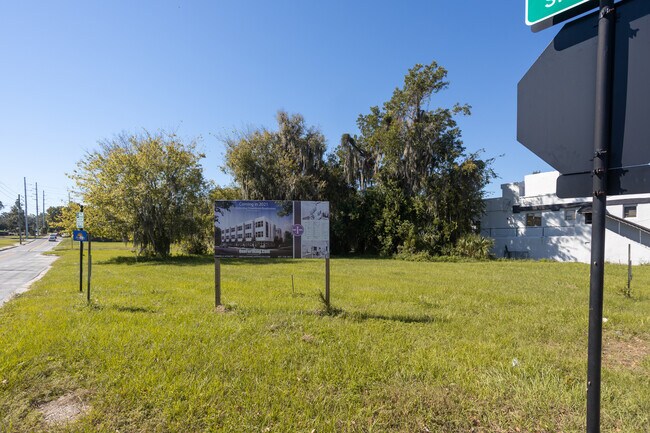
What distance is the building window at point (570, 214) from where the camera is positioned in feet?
75.4

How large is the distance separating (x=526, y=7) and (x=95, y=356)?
5.36 meters

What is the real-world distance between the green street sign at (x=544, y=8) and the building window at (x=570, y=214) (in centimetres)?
2575

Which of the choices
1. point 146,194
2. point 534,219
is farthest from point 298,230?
point 534,219

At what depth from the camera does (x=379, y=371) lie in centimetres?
395

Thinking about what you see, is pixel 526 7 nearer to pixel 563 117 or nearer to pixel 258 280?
pixel 563 117

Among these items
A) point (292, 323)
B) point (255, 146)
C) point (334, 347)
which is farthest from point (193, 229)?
point (334, 347)

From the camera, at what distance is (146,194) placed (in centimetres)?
2069

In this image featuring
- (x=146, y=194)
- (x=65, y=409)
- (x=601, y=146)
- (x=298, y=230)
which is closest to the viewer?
(x=601, y=146)

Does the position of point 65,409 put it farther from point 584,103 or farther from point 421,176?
point 421,176

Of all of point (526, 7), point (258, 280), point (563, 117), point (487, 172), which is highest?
point (487, 172)

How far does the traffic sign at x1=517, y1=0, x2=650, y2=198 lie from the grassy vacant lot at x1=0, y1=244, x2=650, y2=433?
2.32 m

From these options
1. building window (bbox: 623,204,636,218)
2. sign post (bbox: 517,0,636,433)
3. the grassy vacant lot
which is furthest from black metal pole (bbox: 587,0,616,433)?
building window (bbox: 623,204,636,218)

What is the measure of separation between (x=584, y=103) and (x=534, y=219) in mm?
27102

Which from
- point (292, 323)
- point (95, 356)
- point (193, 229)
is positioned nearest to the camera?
point (95, 356)
